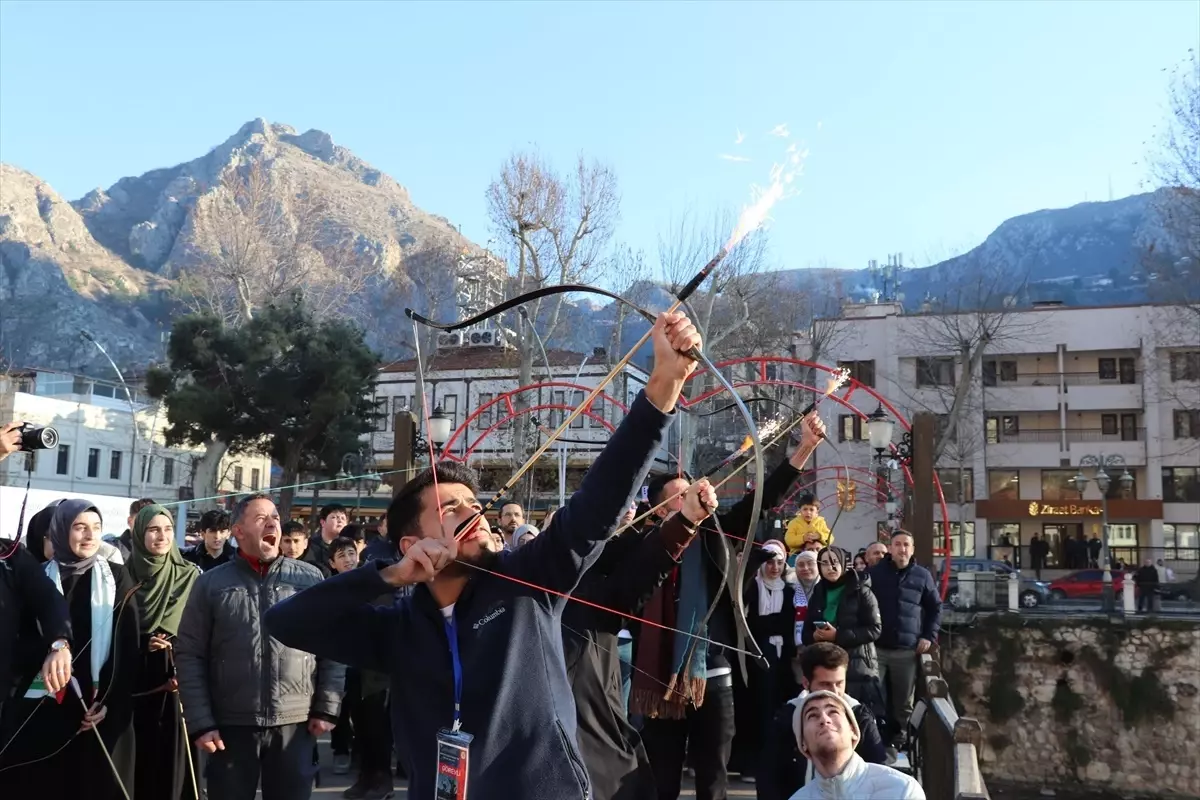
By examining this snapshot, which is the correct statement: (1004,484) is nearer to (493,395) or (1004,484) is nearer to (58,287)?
(493,395)

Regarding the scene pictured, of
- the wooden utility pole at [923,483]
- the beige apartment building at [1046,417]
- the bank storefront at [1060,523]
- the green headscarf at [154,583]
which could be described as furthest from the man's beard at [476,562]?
the bank storefront at [1060,523]

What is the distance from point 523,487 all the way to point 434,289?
1523 centimetres

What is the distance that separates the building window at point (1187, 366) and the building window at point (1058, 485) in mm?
5477

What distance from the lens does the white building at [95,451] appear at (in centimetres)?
4528

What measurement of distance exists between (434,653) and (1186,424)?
47.1 m

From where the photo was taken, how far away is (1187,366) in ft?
141

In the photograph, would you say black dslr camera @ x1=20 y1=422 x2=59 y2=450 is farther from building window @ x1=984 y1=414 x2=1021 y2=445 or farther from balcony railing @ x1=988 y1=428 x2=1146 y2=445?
balcony railing @ x1=988 y1=428 x2=1146 y2=445

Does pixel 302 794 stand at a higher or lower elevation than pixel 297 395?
lower

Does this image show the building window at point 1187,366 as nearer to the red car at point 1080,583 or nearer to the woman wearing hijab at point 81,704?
the red car at point 1080,583

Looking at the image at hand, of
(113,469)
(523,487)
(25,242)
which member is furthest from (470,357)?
(25,242)

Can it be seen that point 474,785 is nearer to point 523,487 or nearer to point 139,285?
point 523,487

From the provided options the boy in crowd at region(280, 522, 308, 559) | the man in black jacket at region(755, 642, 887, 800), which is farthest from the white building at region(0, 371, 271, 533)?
the man in black jacket at region(755, 642, 887, 800)

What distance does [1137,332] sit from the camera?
145 feet

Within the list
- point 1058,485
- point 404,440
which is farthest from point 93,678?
point 1058,485
